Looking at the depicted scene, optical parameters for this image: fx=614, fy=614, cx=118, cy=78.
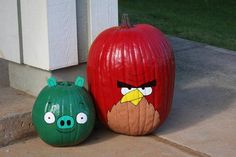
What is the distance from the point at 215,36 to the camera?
8680mm

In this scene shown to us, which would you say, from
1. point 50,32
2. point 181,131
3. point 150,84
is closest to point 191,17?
point 181,131

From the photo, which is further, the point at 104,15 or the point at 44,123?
the point at 104,15

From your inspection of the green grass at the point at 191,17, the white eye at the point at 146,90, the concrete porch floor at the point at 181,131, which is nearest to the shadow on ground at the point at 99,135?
the concrete porch floor at the point at 181,131

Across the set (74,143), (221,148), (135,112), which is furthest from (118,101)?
(221,148)

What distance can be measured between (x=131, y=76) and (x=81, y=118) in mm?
478

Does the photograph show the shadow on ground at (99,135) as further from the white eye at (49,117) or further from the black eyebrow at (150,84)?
the black eyebrow at (150,84)

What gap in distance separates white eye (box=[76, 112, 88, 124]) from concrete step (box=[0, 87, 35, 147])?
476 millimetres

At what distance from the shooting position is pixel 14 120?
4668mm

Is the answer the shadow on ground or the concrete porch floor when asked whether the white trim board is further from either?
the shadow on ground

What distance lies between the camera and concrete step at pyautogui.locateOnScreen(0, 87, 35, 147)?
463 cm

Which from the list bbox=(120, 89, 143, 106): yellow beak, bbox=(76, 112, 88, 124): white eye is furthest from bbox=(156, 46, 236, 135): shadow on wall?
bbox=(76, 112, 88, 124): white eye

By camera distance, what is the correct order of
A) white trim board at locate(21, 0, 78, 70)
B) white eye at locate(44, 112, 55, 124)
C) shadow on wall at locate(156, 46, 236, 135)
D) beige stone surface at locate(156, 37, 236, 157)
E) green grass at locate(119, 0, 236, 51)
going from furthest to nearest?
green grass at locate(119, 0, 236, 51)
shadow on wall at locate(156, 46, 236, 135)
white trim board at locate(21, 0, 78, 70)
beige stone surface at locate(156, 37, 236, 157)
white eye at locate(44, 112, 55, 124)

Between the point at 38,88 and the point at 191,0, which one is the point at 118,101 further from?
the point at 191,0

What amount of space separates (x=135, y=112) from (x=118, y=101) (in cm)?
15
